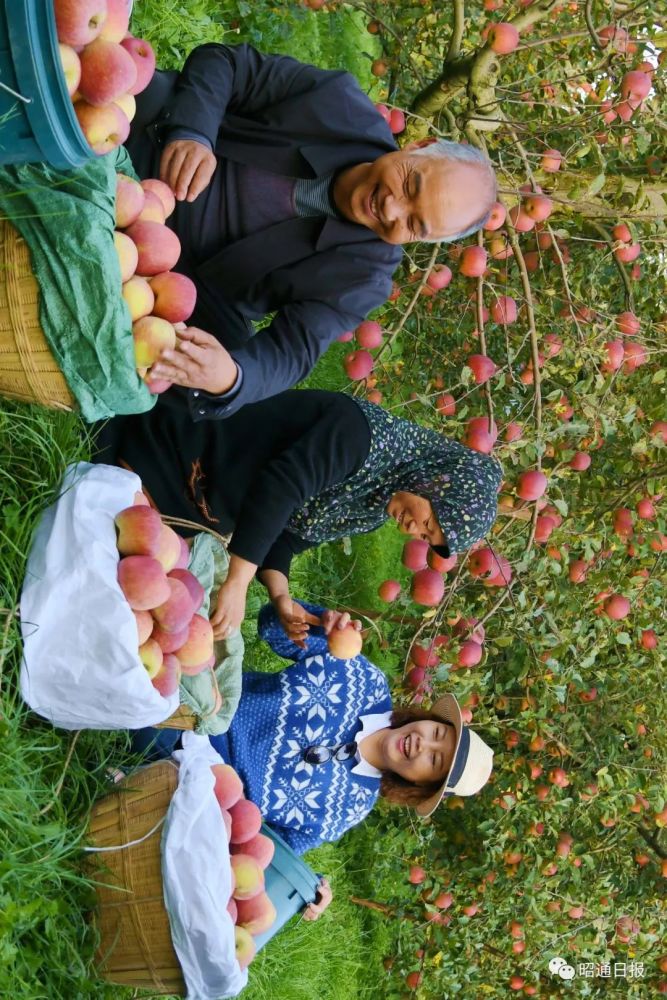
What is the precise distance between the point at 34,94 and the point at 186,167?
67 cm

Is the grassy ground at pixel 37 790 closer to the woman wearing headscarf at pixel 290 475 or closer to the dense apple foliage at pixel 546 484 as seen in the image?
the woman wearing headscarf at pixel 290 475

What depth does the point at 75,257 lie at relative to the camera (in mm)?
1035

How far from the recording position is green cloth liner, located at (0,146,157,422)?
1.03m

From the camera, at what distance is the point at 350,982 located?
3.87m

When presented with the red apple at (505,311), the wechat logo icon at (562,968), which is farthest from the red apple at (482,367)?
the wechat logo icon at (562,968)

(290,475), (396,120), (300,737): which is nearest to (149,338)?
(290,475)

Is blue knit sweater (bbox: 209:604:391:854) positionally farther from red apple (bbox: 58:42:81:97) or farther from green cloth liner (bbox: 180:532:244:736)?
red apple (bbox: 58:42:81:97)

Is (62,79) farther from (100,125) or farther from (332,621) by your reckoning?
(332,621)

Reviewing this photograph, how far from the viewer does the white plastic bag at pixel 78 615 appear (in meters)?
1.21

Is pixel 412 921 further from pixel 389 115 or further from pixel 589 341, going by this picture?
pixel 389 115

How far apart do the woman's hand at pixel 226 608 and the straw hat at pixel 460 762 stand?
903mm

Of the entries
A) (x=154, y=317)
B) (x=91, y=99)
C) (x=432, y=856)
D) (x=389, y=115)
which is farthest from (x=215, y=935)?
(x=432, y=856)

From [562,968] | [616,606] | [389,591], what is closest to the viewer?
[616,606]

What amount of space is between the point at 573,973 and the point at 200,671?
2923 millimetres
